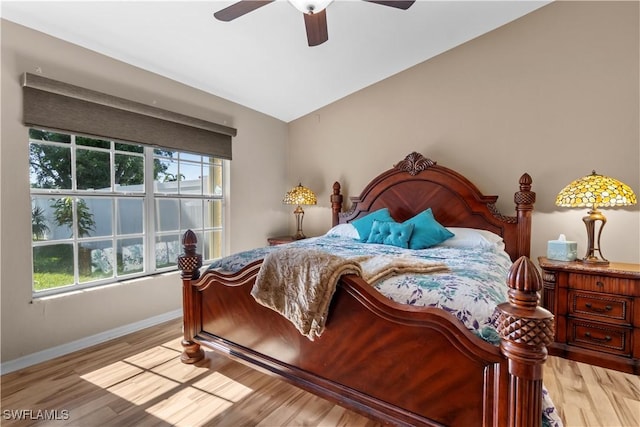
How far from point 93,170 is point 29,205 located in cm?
53

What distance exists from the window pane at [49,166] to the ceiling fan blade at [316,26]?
6.91 feet

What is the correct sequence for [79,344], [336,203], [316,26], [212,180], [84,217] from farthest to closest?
[336,203] < [212,180] < [84,217] < [79,344] < [316,26]

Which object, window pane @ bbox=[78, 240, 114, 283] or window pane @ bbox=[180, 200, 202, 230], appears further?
window pane @ bbox=[180, 200, 202, 230]


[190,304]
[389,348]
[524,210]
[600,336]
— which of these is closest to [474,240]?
[524,210]

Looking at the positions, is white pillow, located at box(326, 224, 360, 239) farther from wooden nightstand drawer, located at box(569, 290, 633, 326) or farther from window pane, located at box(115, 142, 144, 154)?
window pane, located at box(115, 142, 144, 154)

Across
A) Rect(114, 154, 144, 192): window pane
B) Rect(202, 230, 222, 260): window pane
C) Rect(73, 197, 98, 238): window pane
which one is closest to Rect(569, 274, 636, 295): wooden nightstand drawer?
Rect(202, 230, 222, 260): window pane

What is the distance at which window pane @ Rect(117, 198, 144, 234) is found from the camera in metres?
2.79

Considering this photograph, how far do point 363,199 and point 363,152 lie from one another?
620mm

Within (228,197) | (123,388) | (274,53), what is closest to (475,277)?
(123,388)

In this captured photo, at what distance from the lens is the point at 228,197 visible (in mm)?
3641

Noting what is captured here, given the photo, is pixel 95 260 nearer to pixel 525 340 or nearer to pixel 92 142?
pixel 92 142

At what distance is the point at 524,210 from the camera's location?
279 centimetres

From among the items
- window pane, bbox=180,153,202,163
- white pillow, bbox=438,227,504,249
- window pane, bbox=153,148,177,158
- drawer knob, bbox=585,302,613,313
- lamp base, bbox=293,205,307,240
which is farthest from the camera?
lamp base, bbox=293,205,307,240

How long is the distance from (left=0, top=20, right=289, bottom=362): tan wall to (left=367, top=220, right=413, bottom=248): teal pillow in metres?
2.08
